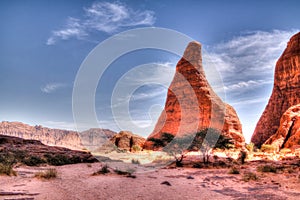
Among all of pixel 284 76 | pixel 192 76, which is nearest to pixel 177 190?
pixel 192 76

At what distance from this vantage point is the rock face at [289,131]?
33.3 meters

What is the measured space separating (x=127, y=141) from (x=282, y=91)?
117ft

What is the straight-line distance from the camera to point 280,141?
35.3 meters

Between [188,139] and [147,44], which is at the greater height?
[147,44]

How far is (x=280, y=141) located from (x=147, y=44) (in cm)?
2796

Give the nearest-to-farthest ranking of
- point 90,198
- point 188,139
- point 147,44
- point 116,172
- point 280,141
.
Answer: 1. point 90,198
2. point 116,172
3. point 147,44
4. point 188,139
5. point 280,141

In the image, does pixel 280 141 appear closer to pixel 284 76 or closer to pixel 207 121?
pixel 207 121

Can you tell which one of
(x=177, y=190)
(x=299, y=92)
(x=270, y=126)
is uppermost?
(x=299, y=92)

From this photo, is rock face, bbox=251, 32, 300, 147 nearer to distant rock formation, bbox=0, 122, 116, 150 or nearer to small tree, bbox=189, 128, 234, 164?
small tree, bbox=189, 128, 234, 164

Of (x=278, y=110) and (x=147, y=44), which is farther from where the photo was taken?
(x=278, y=110)

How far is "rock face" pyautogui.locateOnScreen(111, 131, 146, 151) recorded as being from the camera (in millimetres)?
43838

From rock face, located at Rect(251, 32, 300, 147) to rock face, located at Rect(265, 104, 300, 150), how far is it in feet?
33.9

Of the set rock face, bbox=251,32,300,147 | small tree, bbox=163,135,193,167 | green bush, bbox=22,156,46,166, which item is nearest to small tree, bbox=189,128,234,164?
small tree, bbox=163,135,193,167

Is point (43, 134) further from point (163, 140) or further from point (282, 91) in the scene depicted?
point (163, 140)
